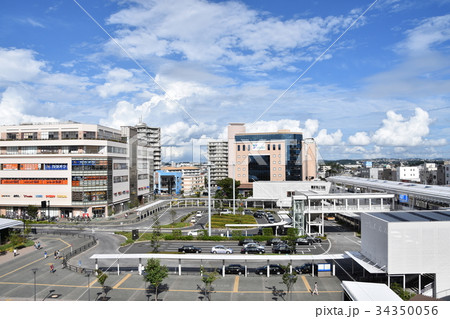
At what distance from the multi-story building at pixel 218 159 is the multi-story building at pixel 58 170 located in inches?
1257

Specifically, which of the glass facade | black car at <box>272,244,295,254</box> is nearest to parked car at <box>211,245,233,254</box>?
black car at <box>272,244,295,254</box>

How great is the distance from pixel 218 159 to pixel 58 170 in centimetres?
3794

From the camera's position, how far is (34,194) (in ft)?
114

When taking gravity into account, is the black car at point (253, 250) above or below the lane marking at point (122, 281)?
below

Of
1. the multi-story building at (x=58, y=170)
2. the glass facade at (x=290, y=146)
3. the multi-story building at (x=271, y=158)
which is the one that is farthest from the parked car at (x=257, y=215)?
the glass facade at (x=290, y=146)

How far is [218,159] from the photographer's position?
6794 cm

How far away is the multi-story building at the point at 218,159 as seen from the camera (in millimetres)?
66938

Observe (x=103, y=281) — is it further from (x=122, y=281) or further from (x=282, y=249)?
(x=282, y=249)

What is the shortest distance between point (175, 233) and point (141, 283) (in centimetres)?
963

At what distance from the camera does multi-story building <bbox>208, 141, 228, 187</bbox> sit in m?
66.9

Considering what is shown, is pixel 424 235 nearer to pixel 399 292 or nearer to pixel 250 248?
pixel 399 292

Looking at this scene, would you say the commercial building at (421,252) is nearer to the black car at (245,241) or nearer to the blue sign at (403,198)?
the black car at (245,241)

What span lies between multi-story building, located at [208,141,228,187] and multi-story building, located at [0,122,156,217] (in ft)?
105

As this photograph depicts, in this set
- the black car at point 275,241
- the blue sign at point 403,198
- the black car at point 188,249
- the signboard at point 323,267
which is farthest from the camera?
the blue sign at point 403,198
